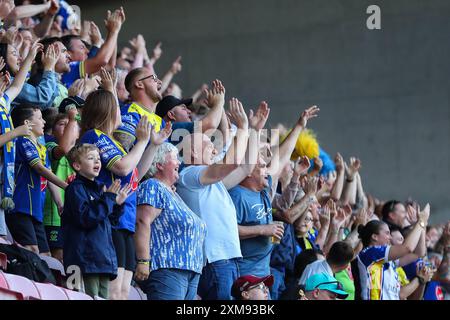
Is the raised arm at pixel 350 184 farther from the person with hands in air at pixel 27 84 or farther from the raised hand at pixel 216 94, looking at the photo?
the person with hands in air at pixel 27 84

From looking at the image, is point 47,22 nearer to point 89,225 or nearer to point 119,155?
point 119,155

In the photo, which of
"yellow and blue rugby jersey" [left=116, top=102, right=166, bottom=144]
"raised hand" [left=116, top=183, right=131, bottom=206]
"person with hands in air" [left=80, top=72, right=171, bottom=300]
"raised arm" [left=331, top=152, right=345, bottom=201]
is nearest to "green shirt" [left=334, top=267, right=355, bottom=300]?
"raised arm" [left=331, top=152, right=345, bottom=201]

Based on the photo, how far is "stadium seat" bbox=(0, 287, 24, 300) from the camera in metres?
5.01

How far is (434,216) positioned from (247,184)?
717 centimetres

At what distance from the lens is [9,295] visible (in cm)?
506

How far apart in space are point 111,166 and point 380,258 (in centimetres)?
313

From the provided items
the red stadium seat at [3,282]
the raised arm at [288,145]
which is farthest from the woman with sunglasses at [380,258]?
the red stadium seat at [3,282]

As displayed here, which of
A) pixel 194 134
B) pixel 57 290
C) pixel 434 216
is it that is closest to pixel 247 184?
pixel 194 134

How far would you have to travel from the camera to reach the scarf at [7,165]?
6.39 meters

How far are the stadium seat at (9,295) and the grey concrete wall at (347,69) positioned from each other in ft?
30.9

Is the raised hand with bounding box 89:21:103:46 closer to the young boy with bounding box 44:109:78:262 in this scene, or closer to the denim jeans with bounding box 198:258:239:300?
the young boy with bounding box 44:109:78:262
